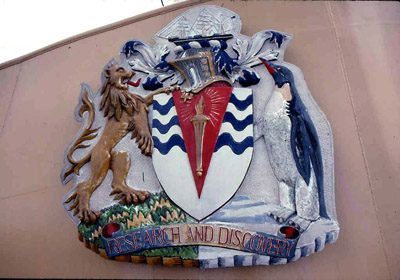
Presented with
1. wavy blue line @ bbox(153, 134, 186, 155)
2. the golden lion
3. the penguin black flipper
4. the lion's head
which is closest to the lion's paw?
the golden lion

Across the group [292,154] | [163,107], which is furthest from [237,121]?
[163,107]

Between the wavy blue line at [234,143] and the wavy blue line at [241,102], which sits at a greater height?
the wavy blue line at [241,102]

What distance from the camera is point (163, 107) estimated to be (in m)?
4.71

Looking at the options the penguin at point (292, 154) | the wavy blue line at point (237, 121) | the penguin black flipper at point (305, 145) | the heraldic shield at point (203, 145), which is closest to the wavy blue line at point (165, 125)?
the heraldic shield at point (203, 145)

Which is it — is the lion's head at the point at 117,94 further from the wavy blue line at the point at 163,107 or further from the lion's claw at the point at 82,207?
the lion's claw at the point at 82,207

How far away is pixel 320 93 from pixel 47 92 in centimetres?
273

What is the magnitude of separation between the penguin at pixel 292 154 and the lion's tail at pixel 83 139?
1.56 m

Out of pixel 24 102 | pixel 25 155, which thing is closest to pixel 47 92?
pixel 24 102

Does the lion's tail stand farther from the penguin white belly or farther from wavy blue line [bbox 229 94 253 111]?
the penguin white belly

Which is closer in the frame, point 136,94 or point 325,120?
point 325,120

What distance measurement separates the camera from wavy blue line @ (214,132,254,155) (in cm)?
436

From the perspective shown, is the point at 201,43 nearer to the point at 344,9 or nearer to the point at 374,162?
the point at 344,9

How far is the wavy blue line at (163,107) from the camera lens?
4688 millimetres

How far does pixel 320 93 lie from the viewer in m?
4.73
